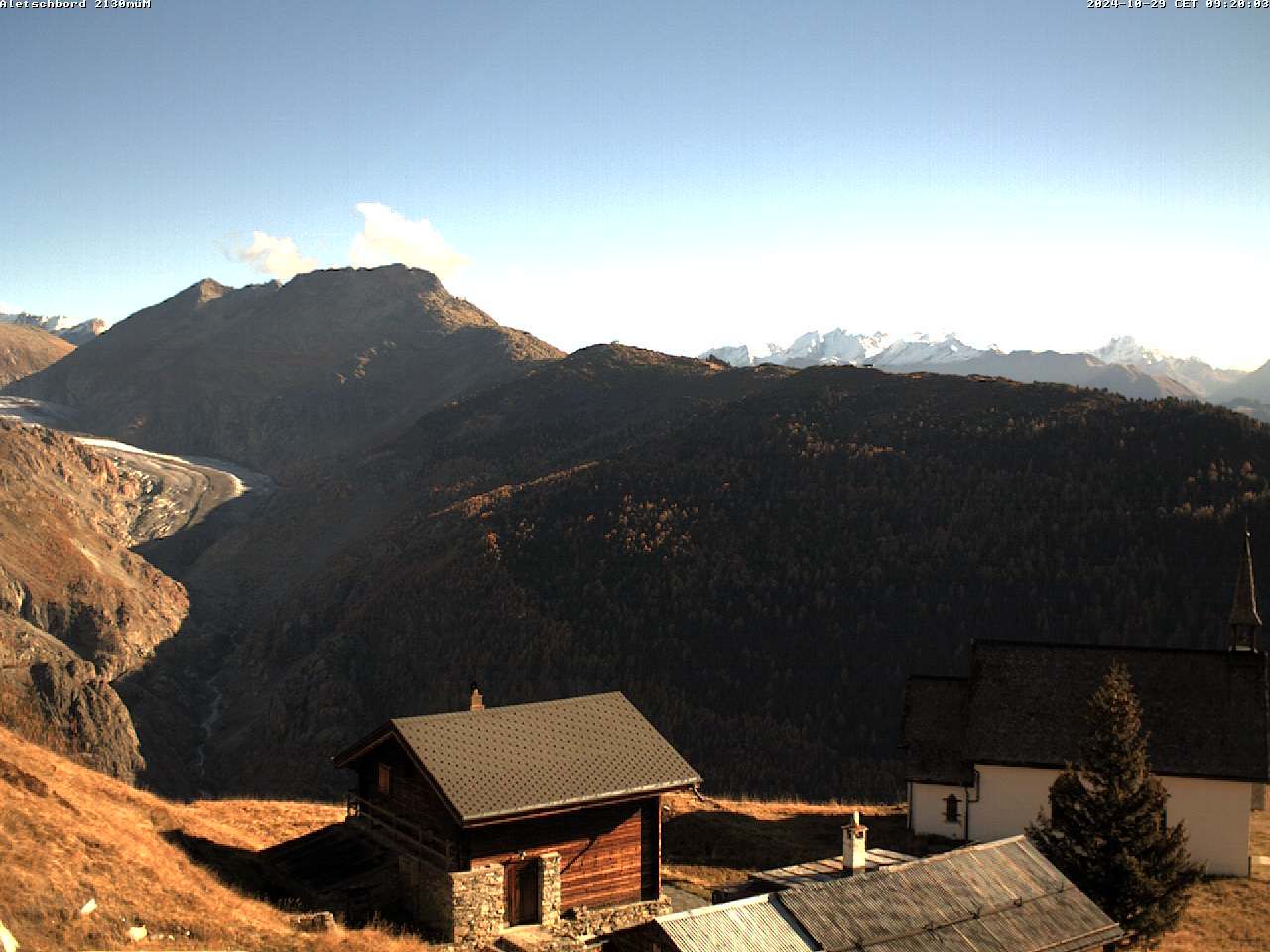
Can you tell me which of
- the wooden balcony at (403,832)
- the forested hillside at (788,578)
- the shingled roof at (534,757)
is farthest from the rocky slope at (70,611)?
the shingled roof at (534,757)

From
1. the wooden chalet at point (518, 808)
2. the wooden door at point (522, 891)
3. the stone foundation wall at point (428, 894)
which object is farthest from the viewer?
the wooden door at point (522, 891)

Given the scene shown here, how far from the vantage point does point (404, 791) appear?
2917 centimetres

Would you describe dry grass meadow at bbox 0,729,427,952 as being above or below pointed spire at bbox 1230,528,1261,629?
below

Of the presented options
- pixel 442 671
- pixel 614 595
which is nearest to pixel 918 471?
pixel 614 595

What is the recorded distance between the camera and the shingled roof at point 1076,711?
35688 mm

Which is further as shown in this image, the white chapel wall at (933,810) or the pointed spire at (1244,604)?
the pointed spire at (1244,604)

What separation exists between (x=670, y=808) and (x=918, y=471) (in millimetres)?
55426

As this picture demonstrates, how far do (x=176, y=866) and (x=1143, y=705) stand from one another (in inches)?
1136

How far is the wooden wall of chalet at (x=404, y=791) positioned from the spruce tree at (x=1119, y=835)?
1462 cm

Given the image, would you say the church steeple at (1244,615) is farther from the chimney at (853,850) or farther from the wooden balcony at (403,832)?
the wooden balcony at (403,832)

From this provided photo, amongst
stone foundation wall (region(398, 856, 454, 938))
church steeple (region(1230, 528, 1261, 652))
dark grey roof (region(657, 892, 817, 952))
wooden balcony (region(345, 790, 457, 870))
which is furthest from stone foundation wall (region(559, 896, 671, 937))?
church steeple (region(1230, 528, 1261, 652))

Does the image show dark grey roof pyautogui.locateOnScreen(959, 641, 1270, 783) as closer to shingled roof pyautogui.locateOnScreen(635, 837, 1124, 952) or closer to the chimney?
shingled roof pyautogui.locateOnScreen(635, 837, 1124, 952)

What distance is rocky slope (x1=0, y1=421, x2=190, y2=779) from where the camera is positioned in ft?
217

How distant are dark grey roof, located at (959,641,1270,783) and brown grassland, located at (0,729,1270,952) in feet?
12.3
